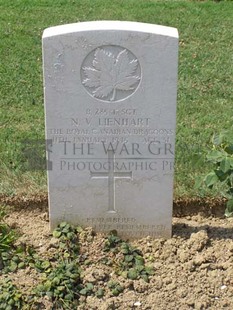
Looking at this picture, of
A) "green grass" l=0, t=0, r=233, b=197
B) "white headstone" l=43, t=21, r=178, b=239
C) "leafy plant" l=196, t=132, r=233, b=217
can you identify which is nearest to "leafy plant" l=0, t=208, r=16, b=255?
"white headstone" l=43, t=21, r=178, b=239

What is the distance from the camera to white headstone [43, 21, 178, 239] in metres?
3.44

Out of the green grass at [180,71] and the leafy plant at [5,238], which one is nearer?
the leafy plant at [5,238]

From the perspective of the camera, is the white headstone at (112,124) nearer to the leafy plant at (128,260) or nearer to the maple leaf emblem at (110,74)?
the maple leaf emblem at (110,74)

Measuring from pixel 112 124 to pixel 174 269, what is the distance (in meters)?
0.90

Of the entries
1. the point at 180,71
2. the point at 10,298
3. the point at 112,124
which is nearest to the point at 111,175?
the point at 112,124

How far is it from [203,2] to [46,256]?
18.7ft

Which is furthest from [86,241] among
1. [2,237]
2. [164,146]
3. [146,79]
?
[146,79]

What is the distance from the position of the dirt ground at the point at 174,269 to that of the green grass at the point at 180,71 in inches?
16.5

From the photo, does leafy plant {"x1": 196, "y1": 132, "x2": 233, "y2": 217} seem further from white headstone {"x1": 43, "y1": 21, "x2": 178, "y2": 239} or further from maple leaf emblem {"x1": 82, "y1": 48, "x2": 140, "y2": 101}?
maple leaf emblem {"x1": 82, "y1": 48, "x2": 140, "y2": 101}

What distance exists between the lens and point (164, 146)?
12.2 ft

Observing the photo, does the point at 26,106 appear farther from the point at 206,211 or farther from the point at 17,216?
the point at 206,211

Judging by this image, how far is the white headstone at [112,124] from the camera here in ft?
11.3

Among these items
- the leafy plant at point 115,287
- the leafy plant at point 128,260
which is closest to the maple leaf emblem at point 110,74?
the leafy plant at point 128,260

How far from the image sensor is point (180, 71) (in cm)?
641
